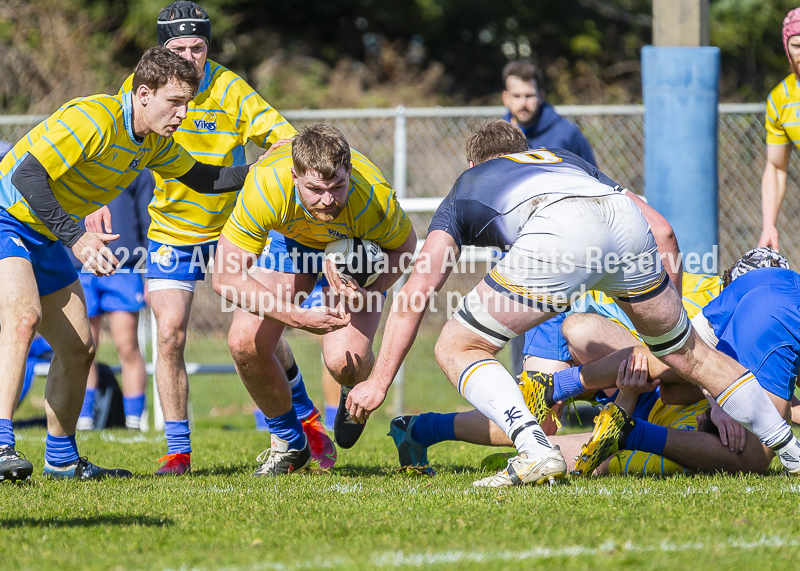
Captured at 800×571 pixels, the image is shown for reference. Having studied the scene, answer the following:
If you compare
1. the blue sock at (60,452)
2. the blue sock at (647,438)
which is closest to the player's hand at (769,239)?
the blue sock at (647,438)

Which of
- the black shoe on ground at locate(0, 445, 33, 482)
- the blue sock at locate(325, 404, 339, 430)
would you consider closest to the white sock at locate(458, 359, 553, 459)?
the black shoe on ground at locate(0, 445, 33, 482)

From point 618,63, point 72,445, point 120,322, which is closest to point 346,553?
point 72,445

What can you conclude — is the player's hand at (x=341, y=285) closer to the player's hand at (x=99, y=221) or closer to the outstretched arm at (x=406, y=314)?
the outstretched arm at (x=406, y=314)

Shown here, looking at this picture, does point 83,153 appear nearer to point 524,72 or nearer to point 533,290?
point 533,290

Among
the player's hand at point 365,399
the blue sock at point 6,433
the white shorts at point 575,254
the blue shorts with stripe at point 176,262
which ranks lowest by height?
the blue sock at point 6,433

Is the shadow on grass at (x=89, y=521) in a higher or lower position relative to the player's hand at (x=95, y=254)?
lower

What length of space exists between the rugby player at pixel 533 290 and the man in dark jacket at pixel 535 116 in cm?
302

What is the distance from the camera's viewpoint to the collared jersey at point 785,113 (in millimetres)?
6059

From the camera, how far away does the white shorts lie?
12.3 feet

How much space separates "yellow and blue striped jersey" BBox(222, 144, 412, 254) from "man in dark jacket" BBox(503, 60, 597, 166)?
2552 mm

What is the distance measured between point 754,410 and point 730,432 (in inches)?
14.6

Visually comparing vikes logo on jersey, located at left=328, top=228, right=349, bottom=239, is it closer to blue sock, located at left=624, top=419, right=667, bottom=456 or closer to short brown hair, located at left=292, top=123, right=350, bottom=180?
short brown hair, located at left=292, top=123, right=350, bottom=180

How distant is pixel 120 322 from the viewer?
298 inches

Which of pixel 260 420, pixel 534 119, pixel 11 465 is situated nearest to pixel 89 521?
pixel 11 465
